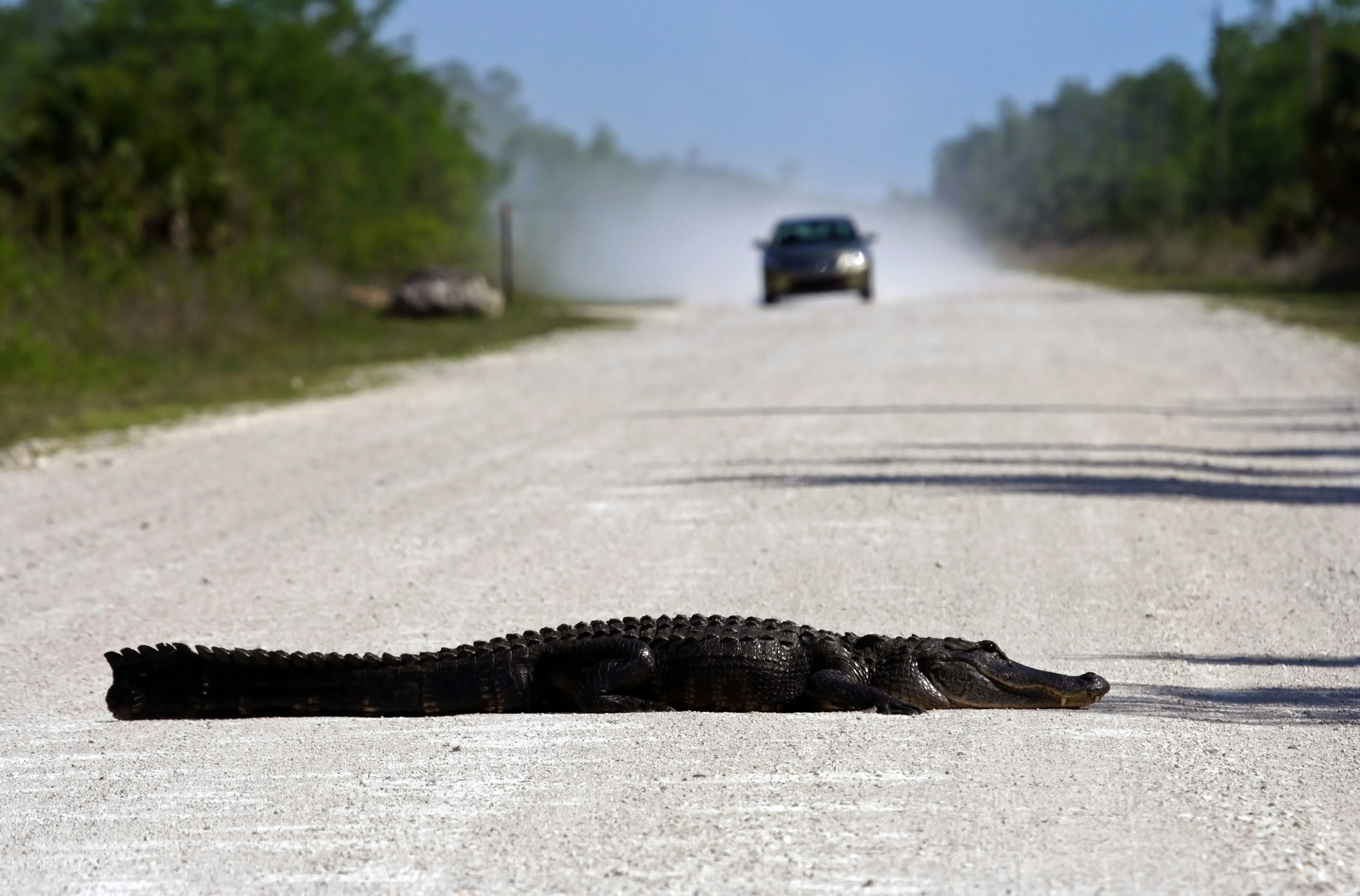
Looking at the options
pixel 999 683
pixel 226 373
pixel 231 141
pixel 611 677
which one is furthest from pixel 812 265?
pixel 611 677

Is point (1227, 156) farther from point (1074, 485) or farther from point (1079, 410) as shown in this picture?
point (1074, 485)

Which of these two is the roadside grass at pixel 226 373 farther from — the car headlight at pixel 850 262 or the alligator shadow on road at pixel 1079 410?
the car headlight at pixel 850 262

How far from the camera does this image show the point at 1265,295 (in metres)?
34.7

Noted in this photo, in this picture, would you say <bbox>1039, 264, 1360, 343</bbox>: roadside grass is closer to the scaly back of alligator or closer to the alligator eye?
the alligator eye

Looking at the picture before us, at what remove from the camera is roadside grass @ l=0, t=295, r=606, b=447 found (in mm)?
16031

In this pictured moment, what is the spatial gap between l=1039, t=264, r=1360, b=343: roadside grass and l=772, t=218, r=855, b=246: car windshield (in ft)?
24.2

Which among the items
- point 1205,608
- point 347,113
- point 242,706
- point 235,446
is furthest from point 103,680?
point 347,113

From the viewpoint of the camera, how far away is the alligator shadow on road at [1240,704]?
569 cm

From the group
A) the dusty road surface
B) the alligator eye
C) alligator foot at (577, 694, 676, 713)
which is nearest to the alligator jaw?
the alligator eye

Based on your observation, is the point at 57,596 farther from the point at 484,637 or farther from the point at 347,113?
the point at 347,113

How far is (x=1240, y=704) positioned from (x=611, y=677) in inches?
85.5

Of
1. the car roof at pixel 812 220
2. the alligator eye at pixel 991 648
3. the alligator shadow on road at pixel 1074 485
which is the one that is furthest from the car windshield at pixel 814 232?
the alligator eye at pixel 991 648

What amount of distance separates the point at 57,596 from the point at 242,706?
8.56 ft

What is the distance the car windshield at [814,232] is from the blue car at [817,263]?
0.6 inches
